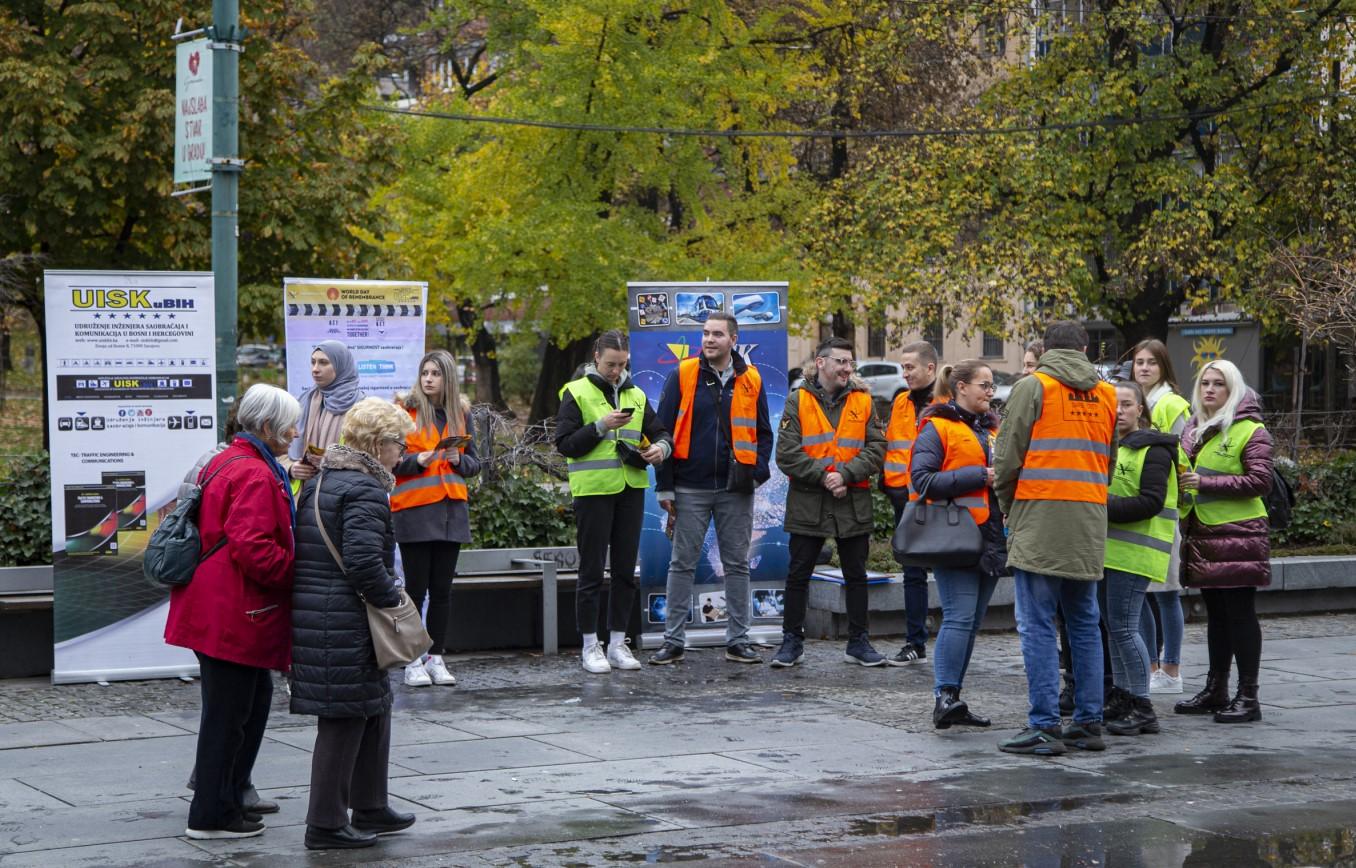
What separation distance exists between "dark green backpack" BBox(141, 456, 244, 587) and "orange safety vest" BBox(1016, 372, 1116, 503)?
363 cm

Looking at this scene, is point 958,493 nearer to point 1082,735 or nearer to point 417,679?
point 1082,735

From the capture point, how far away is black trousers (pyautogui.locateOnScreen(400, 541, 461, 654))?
31.3 ft

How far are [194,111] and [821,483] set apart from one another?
15.0 ft

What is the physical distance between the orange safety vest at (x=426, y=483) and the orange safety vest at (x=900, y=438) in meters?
2.74

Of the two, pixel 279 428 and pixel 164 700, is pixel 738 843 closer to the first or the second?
pixel 279 428

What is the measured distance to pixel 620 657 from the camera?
408 inches

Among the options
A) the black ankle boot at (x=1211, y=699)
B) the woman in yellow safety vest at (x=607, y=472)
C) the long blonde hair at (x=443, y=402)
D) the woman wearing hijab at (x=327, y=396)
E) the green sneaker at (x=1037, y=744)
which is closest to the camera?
the green sneaker at (x=1037, y=744)

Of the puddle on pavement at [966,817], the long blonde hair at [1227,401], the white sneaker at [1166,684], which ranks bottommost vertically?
the white sneaker at [1166,684]

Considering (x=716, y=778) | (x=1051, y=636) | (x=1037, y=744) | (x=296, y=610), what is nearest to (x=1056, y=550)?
(x=1051, y=636)

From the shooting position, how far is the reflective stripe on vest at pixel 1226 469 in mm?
8797

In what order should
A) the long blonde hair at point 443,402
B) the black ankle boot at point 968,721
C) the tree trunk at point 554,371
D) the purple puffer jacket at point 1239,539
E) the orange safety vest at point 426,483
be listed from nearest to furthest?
the black ankle boot at point 968,721
the purple puffer jacket at point 1239,539
the orange safety vest at point 426,483
the long blonde hair at point 443,402
the tree trunk at point 554,371

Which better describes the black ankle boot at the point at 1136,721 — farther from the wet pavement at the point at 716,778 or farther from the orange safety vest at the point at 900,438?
the orange safety vest at the point at 900,438

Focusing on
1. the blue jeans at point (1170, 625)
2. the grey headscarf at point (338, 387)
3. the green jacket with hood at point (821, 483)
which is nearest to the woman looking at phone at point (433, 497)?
the grey headscarf at point (338, 387)

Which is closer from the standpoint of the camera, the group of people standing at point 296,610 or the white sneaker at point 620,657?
the group of people standing at point 296,610
